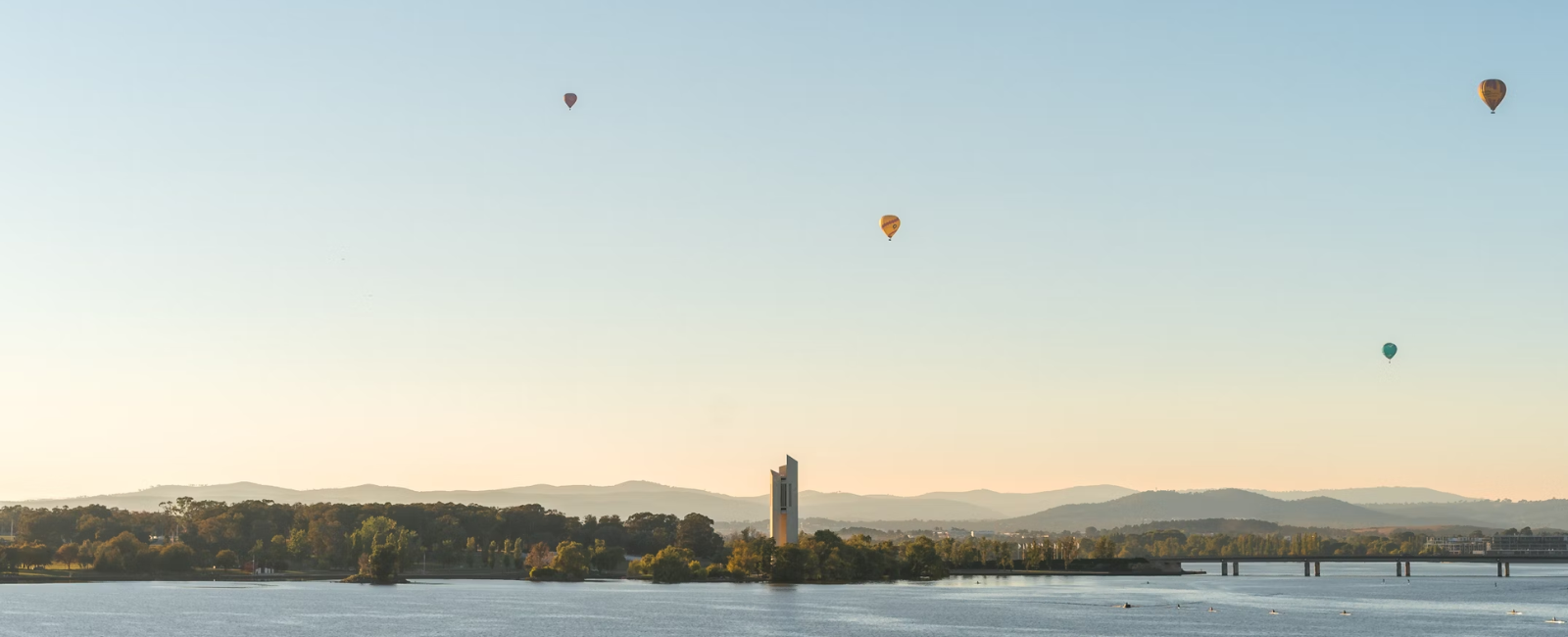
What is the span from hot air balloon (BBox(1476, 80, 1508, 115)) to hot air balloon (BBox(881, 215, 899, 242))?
65.0 meters

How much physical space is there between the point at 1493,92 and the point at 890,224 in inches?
2621

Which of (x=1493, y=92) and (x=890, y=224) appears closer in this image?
(x=1493, y=92)

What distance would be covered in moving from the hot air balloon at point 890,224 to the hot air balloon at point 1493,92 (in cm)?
6498

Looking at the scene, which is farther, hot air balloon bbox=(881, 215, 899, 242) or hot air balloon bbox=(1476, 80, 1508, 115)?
hot air balloon bbox=(881, 215, 899, 242)

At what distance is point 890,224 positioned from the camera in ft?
614

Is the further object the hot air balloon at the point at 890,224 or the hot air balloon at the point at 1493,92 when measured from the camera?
the hot air balloon at the point at 890,224

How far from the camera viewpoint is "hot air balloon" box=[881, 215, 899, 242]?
611 feet

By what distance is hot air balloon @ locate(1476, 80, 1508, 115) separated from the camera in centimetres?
15000

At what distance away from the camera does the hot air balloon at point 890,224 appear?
7333 inches

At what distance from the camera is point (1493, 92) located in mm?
150000

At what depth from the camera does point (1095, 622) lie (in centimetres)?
19538

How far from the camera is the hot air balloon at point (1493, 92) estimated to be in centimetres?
15000

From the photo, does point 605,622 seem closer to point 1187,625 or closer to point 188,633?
point 188,633

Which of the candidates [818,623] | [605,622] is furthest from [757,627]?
[605,622]
